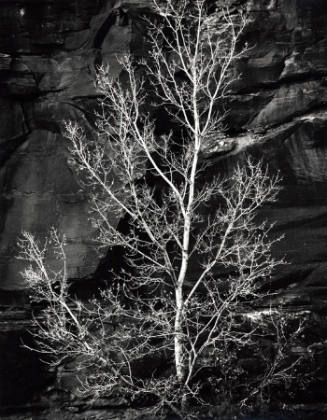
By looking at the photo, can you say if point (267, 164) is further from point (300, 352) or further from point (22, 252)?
point (22, 252)

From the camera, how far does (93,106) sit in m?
14.5

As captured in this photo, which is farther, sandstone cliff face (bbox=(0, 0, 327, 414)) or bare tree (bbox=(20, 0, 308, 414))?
sandstone cliff face (bbox=(0, 0, 327, 414))

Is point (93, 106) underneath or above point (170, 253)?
above

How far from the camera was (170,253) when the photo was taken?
14469mm

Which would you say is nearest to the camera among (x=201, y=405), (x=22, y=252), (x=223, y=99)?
(x=201, y=405)

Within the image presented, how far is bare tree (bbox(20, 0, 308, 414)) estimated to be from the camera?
1261cm

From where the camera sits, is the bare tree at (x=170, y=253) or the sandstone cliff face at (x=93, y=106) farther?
the sandstone cliff face at (x=93, y=106)

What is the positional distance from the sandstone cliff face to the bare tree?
0.45 metres

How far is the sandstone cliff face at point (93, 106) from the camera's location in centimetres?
1412

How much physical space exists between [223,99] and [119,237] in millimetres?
4398

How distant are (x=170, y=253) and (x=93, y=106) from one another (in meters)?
4.17

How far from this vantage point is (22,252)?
44.3 ft

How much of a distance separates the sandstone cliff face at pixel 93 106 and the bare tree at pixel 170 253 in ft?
1.49

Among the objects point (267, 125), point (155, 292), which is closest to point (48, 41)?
point (267, 125)
